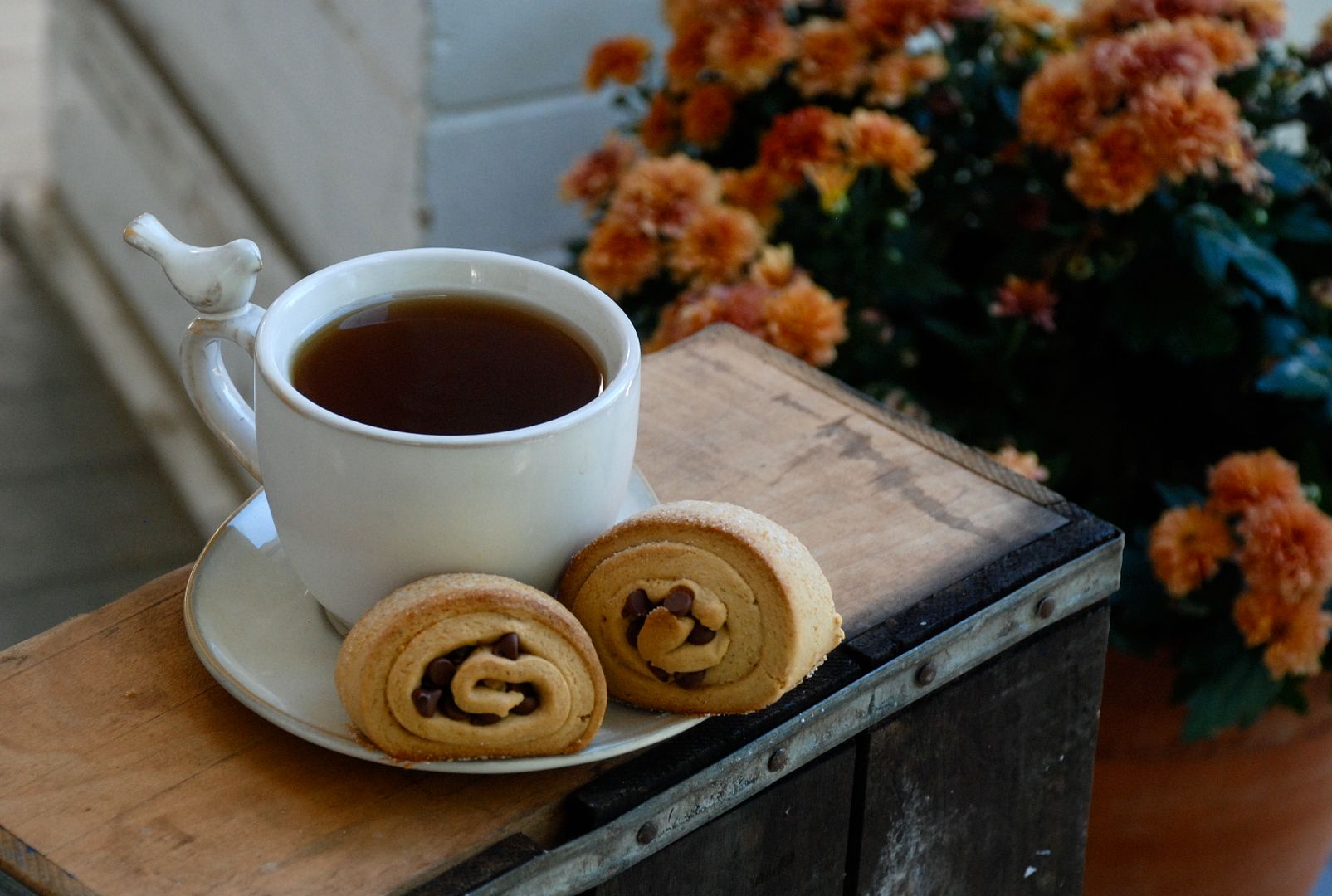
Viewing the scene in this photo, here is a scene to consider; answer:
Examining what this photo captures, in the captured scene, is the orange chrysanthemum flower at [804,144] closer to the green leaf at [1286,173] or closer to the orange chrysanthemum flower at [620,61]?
the orange chrysanthemum flower at [620,61]

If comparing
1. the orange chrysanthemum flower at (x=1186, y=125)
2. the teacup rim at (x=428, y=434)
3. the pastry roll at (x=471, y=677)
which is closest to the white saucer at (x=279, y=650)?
the pastry roll at (x=471, y=677)

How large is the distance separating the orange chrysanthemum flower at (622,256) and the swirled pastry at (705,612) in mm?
683

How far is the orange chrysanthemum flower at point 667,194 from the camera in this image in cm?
135

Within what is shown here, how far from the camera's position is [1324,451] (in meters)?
1.35

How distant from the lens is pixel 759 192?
54.9 inches

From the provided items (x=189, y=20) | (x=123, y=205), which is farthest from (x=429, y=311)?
(x=123, y=205)

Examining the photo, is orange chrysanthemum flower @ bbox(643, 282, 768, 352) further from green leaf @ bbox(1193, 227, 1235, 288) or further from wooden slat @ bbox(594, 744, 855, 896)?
wooden slat @ bbox(594, 744, 855, 896)

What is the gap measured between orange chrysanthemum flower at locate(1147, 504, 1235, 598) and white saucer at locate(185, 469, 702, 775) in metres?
0.59

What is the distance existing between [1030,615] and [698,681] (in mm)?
268

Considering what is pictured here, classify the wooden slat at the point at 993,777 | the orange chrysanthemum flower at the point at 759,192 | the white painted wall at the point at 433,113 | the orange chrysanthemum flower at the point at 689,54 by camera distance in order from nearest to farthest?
1. the wooden slat at the point at 993,777
2. the orange chrysanthemum flower at the point at 759,192
3. the orange chrysanthemum flower at the point at 689,54
4. the white painted wall at the point at 433,113

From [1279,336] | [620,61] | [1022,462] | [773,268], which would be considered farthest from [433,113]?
[1279,336]

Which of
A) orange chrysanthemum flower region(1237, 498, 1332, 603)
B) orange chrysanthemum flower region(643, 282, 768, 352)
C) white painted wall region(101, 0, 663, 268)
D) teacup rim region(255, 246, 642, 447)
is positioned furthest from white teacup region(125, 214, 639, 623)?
white painted wall region(101, 0, 663, 268)

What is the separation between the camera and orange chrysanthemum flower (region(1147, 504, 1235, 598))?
49.1 inches

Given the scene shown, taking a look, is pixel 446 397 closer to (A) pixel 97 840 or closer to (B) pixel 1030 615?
(A) pixel 97 840
